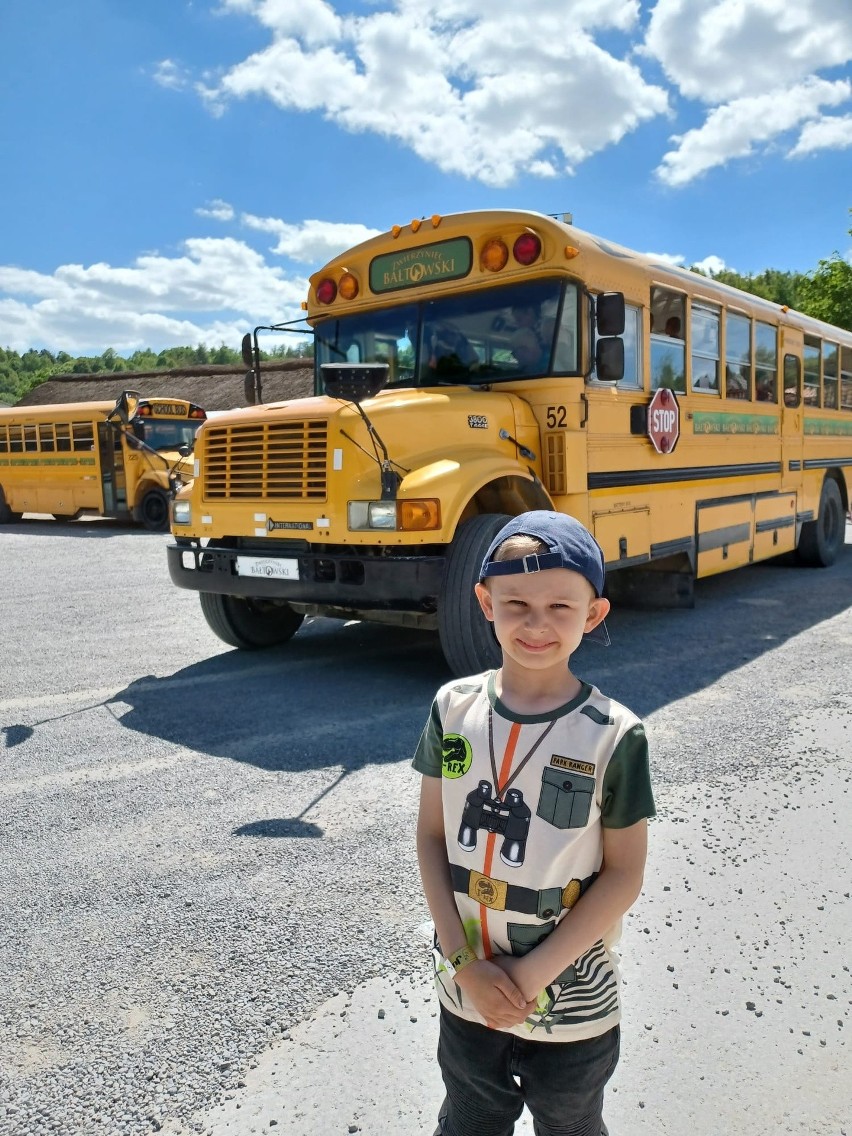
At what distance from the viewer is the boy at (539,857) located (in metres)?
1.38

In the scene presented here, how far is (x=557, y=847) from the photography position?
1387 mm

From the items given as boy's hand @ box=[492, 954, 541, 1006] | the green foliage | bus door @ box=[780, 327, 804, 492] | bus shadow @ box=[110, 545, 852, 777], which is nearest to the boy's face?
boy's hand @ box=[492, 954, 541, 1006]

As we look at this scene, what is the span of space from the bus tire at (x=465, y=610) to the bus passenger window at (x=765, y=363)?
179 inches

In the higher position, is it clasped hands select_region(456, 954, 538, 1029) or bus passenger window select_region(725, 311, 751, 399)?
bus passenger window select_region(725, 311, 751, 399)

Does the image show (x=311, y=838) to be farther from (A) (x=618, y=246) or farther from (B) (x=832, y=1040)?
(A) (x=618, y=246)

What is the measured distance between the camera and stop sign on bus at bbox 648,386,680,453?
627 centimetres

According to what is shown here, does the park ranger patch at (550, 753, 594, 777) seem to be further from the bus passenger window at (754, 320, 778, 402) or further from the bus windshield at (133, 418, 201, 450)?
the bus windshield at (133, 418, 201, 450)

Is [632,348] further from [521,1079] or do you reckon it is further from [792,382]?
[521,1079]

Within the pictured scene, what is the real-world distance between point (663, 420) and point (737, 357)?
1.71 m

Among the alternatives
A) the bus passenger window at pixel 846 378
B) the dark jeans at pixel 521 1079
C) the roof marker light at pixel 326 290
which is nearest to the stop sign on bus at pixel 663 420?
the roof marker light at pixel 326 290

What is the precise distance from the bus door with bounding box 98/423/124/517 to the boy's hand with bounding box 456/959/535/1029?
52.8ft

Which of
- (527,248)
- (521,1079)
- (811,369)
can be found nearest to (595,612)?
(521,1079)

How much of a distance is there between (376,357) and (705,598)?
3.89 m

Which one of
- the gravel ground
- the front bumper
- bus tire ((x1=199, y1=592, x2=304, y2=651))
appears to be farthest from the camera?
bus tire ((x1=199, y1=592, x2=304, y2=651))
